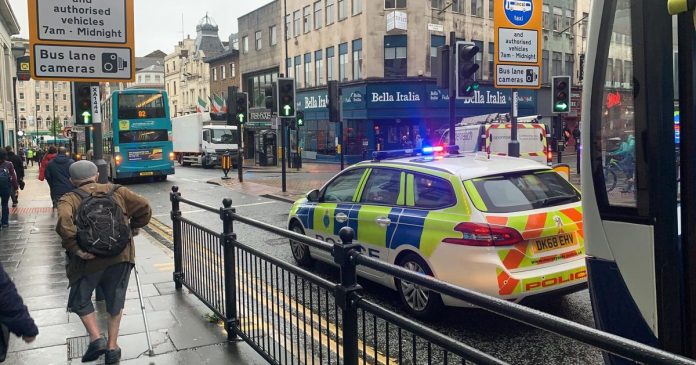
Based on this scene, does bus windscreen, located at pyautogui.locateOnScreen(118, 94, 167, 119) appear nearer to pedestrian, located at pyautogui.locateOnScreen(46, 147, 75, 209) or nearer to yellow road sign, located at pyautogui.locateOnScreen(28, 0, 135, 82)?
pedestrian, located at pyautogui.locateOnScreen(46, 147, 75, 209)

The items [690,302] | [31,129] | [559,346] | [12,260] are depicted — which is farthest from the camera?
[31,129]

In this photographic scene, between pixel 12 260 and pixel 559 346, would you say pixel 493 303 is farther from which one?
pixel 12 260

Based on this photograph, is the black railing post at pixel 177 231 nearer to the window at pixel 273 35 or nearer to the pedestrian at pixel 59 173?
the pedestrian at pixel 59 173

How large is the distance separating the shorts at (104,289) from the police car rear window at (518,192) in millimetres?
3258

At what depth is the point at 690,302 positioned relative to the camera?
120 inches

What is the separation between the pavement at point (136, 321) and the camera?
188 inches

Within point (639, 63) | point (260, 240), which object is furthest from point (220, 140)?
point (639, 63)

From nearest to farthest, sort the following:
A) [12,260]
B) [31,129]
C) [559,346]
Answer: [559,346] → [12,260] → [31,129]

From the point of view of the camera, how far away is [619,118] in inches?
134

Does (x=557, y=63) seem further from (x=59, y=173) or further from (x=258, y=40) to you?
(x=59, y=173)

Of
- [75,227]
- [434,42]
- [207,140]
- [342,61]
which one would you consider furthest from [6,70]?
[75,227]

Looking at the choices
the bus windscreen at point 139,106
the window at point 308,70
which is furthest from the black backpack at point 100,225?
the window at point 308,70

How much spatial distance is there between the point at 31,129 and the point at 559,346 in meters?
135

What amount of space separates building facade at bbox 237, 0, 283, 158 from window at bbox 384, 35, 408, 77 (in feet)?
38.7
